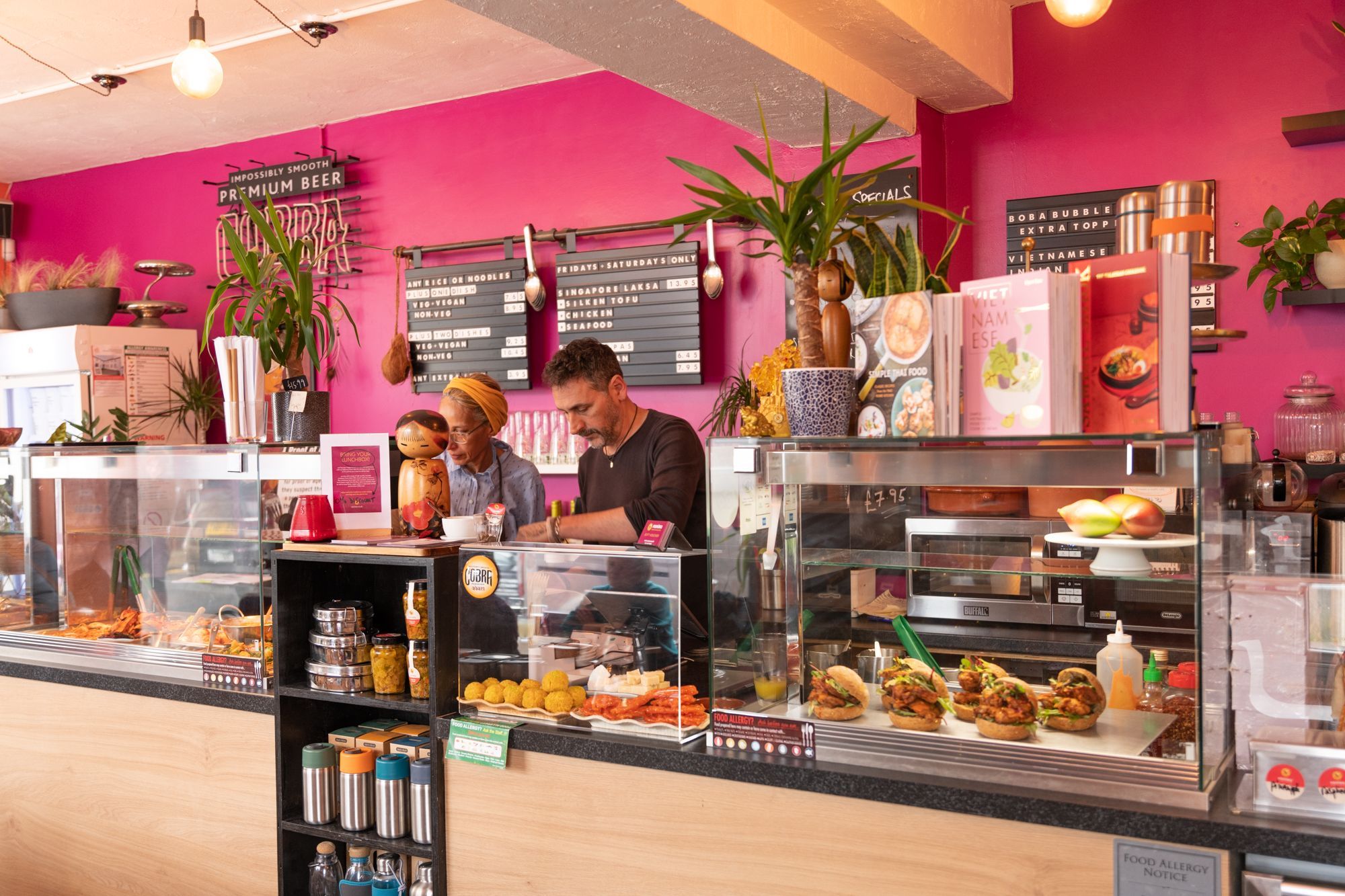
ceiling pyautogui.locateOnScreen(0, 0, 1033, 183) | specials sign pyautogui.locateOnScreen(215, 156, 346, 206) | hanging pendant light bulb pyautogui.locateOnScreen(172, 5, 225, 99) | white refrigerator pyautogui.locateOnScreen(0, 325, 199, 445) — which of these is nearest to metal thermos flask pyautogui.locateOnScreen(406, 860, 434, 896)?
ceiling pyautogui.locateOnScreen(0, 0, 1033, 183)

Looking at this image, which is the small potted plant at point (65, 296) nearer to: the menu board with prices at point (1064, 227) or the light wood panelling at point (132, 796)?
the light wood panelling at point (132, 796)

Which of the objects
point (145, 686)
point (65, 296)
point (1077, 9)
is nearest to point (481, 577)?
point (145, 686)

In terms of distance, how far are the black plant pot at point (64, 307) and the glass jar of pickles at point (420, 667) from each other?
400cm

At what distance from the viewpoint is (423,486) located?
253 centimetres

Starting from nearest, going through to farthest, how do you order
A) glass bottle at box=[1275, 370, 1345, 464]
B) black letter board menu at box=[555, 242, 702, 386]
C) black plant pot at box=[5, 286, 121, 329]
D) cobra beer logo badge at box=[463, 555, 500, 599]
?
1. cobra beer logo badge at box=[463, 555, 500, 599]
2. glass bottle at box=[1275, 370, 1345, 464]
3. black letter board menu at box=[555, 242, 702, 386]
4. black plant pot at box=[5, 286, 121, 329]

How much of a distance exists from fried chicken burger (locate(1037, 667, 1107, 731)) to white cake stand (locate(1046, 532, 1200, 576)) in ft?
0.61

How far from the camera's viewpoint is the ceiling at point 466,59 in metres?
3.03

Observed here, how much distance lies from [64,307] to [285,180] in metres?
1.27

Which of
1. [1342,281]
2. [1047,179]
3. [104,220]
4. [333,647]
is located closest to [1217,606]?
[333,647]

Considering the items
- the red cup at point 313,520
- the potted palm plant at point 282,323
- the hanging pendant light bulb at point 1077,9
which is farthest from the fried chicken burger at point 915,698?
the hanging pendant light bulb at point 1077,9

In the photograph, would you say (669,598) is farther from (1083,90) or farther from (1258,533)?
(1083,90)

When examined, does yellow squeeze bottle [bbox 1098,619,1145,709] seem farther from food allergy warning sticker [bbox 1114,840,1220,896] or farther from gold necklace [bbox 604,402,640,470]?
gold necklace [bbox 604,402,640,470]

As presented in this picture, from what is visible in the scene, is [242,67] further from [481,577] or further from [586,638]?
[586,638]

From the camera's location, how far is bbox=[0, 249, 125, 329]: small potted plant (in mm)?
5539
